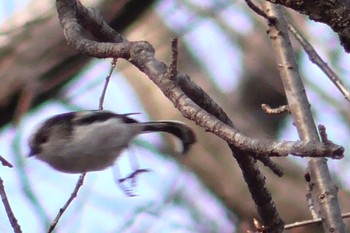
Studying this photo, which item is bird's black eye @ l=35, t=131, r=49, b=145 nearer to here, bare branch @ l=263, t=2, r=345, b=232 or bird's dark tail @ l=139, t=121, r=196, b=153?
bird's dark tail @ l=139, t=121, r=196, b=153

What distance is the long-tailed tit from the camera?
1.15 metres

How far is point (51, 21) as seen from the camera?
178 cm

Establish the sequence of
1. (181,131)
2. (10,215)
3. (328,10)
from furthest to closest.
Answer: (181,131)
(10,215)
(328,10)

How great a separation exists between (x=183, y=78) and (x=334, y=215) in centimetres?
33

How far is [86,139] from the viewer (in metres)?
1.17

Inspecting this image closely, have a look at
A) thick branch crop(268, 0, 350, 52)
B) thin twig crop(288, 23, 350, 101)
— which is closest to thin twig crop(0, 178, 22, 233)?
thick branch crop(268, 0, 350, 52)

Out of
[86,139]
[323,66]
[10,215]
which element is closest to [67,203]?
[86,139]

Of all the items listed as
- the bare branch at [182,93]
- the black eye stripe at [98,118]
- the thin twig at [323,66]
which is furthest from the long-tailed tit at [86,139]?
the thin twig at [323,66]

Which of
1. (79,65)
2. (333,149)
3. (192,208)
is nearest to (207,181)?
(192,208)

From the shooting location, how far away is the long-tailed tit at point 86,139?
1.15 meters

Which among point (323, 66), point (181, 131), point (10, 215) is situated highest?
point (323, 66)

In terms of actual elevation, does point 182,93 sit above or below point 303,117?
below

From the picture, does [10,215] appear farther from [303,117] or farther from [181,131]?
[303,117]

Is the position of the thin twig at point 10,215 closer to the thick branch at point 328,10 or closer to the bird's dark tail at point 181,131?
the bird's dark tail at point 181,131
